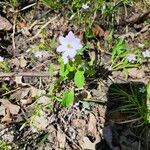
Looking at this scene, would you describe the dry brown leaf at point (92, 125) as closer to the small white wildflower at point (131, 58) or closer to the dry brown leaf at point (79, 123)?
the dry brown leaf at point (79, 123)

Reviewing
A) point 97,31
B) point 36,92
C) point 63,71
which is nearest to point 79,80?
point 63,71

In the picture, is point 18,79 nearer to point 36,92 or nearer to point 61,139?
point 36,92

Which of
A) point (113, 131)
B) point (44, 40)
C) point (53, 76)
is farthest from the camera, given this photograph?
point (44, 40)

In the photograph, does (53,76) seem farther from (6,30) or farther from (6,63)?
(6,30)

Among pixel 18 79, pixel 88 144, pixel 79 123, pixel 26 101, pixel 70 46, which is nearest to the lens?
pixel 70 46

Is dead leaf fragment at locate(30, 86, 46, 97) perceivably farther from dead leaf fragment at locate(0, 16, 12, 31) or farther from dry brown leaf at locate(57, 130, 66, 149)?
dead leaf fragment at locate(0, 16, 12, 31)

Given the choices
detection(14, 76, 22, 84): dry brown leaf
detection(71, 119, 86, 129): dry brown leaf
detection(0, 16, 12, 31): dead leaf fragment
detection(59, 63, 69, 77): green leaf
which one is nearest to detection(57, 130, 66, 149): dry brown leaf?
detection(71, 119, 86, 129): dry brown leaf

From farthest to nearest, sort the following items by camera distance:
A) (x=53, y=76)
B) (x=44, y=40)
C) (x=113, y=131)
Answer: (x=44, y=40)
(x=53, y=76)
(x=113, y=131)

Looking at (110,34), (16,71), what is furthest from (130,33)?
(16,71)
